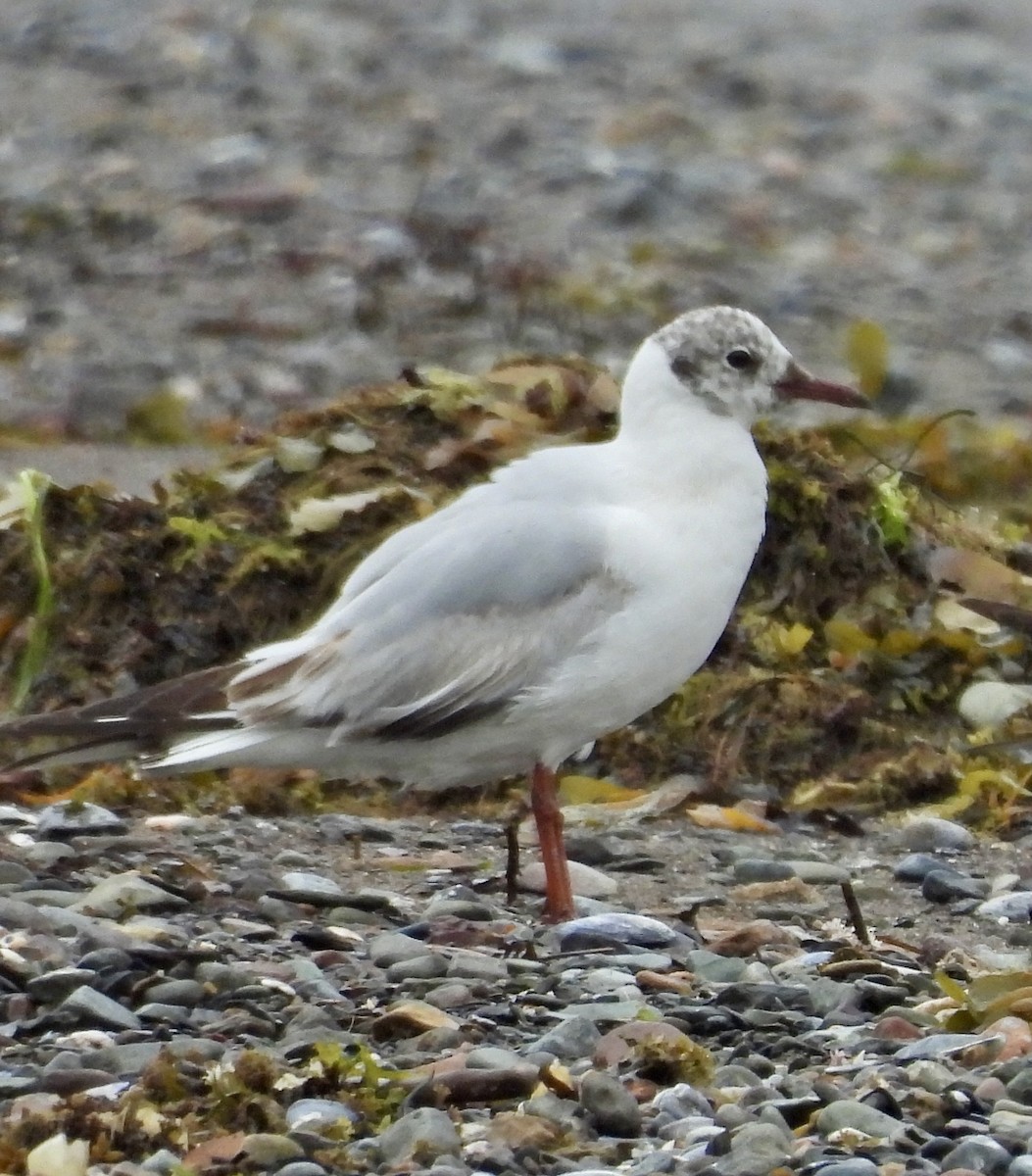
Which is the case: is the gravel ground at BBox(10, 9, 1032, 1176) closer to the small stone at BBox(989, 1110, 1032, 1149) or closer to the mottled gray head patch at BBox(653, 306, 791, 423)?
the small stone at BBox(989, 1110, 1032, 1149)

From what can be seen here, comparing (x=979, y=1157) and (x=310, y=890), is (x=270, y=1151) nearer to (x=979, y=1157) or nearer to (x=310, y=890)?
(x=979, y=1157)

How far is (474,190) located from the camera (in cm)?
1266

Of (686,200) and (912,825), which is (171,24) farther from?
(912,825)

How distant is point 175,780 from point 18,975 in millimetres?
2000

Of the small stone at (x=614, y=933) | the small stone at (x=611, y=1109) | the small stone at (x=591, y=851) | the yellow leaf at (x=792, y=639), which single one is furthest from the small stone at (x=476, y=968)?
the yellow leaf at (x=792, y=639)

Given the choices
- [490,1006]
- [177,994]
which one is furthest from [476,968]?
[177,994]

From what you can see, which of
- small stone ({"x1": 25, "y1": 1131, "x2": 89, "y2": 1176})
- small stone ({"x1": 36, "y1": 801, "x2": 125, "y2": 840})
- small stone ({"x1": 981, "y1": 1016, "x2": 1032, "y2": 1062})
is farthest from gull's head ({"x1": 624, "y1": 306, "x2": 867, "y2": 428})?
small stone ({"x1": 25, "y1": 1131, "x2": 89, "y2": 1176})

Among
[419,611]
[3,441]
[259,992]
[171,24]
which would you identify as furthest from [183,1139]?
[171,24]

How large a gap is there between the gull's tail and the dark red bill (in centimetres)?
134

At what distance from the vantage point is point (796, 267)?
39.2 ft

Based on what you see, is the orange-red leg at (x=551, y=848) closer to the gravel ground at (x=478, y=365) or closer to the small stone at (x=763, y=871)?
the gravel ground at (x=478, y=365)

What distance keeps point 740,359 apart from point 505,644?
860mm

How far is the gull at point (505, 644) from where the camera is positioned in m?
4.91

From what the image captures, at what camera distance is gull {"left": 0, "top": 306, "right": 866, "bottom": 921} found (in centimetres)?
491
